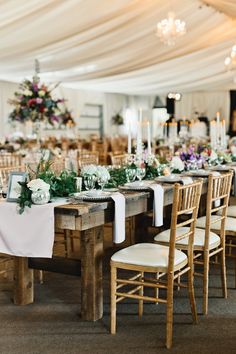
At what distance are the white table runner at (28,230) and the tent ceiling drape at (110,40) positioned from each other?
3.81m

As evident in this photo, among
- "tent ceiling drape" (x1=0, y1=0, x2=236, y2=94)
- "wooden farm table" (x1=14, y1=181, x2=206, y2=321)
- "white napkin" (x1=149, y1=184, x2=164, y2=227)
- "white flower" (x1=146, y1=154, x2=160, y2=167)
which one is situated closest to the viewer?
"wooden farm table" (x1=14, y1=181, x2=206, y2=321)

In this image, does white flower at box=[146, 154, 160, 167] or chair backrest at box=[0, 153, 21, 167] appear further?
chair backrest at box=[0, 153, 21, 167]

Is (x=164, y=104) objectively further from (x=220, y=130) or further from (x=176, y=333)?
(x=176, y=333)

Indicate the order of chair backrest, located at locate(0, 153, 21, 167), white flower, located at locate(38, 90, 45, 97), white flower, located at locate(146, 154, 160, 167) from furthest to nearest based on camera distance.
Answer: white flower, located at locate(38, 90, 45, 97) < chair backrest, located at locate(0, 153, 21, 167) < white flower, located at locate(146, 154, 160, 167)

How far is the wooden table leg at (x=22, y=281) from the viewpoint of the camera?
3722mm

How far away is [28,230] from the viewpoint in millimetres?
3340

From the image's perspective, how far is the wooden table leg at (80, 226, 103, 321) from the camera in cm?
341

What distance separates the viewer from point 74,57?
1070cm

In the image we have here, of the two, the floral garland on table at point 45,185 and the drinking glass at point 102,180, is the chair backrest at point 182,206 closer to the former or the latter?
the drinking glass at point 102,180

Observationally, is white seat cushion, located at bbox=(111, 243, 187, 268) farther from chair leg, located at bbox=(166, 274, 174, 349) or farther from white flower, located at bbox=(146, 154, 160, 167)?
white flower, located at bbox=(146, 154, 160, 167)

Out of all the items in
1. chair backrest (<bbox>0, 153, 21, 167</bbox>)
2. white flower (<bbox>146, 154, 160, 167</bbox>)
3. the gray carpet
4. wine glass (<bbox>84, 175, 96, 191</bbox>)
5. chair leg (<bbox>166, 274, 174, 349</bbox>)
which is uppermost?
white flower (<bbox>146, 154, 160, 167</bbox>)

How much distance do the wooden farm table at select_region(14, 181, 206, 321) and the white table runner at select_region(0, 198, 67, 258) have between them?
3.0 inches

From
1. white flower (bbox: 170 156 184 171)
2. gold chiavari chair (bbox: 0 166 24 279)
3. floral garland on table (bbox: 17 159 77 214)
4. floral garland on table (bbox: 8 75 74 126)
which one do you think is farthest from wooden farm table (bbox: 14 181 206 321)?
floral garland on table (bbox: 8 75 74 126)

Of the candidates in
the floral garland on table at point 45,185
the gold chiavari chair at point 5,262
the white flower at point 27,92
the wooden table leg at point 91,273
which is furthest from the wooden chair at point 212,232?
the white flower at point 27,92
